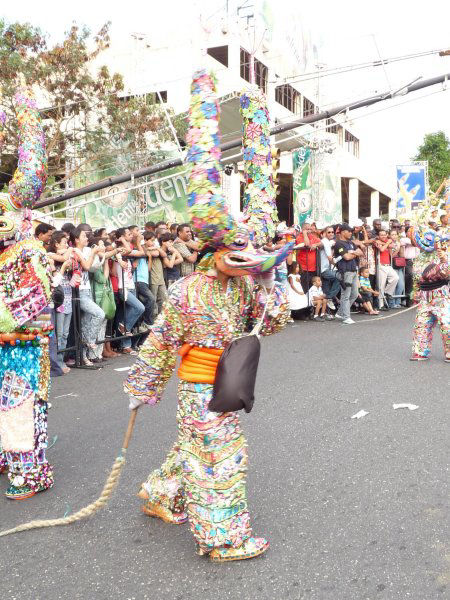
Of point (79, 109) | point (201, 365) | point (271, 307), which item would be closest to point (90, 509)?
point (201, 365)

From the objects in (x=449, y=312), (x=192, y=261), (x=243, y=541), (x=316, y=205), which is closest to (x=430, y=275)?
(x=449, y=312)

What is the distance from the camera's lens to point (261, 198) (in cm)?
319

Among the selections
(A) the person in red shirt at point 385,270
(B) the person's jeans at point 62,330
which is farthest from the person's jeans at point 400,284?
(B) the person's jeans at point 62,330

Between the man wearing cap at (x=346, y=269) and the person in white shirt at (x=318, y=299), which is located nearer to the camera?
the man wearing cap at (x=346, y=269)

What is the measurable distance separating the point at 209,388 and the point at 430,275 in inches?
218

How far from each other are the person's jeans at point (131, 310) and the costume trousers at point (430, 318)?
381cm

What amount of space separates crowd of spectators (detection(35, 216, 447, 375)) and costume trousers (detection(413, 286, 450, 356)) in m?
0.90

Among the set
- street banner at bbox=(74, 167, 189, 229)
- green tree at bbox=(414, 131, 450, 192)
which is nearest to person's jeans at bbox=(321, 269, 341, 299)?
street banner at bbox=(74, 167, 189, 229)

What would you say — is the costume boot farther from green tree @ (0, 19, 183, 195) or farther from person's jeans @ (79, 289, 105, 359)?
green tree @ (0, 19, 183, 195)

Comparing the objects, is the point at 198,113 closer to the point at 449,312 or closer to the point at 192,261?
the point at 449,312

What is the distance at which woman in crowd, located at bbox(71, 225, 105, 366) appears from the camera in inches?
319

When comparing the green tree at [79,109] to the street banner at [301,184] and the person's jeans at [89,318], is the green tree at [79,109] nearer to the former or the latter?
the street banner at [301,184]

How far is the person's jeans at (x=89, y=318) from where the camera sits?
823 cm

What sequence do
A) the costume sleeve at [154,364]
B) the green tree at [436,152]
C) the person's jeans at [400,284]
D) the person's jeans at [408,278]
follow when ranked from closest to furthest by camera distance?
the costume sleeve at [154,364], the person's jeans at [400,284], the person's jeans at [408,278], the green tree at [436,152]
